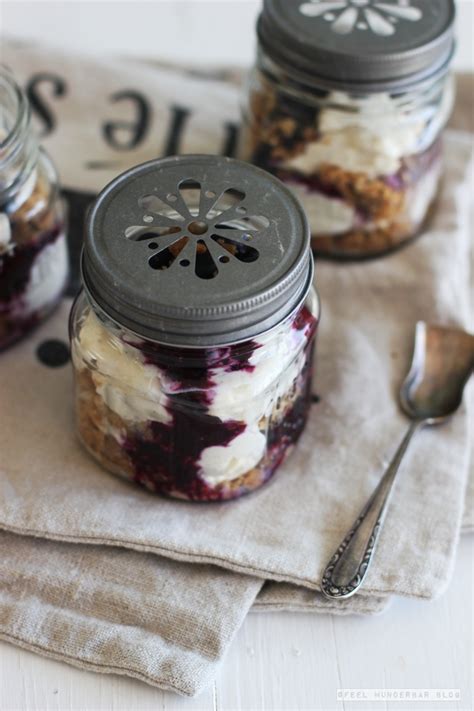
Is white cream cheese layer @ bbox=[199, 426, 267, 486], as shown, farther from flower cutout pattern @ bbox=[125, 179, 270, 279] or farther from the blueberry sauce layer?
the blueberry sauce layer

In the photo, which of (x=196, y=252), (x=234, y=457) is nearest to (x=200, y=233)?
(x=196, y=252)

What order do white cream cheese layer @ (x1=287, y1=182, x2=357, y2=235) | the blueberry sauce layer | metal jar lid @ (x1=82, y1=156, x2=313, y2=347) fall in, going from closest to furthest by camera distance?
metal jar lid @ (x1=82, y1=156, x2=313, y2=347) < the blueberry sauce layer < white cream cheese layer @ (x1=287, y1=182, x2=357, y2=235)

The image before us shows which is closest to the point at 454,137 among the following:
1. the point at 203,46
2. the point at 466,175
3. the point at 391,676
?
the point at 466,175

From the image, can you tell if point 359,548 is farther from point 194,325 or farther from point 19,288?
point 19,288

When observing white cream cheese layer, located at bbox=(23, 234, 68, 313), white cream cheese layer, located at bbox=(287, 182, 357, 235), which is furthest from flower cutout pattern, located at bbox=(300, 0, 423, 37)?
white cream cheese layer, located at bbox=(23, 234, 68, 313)

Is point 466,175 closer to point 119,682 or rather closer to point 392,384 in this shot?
point 392,384

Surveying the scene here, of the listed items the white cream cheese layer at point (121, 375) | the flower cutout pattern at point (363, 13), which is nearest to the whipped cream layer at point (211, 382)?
the white cream cheese layer at point (121, 375)
